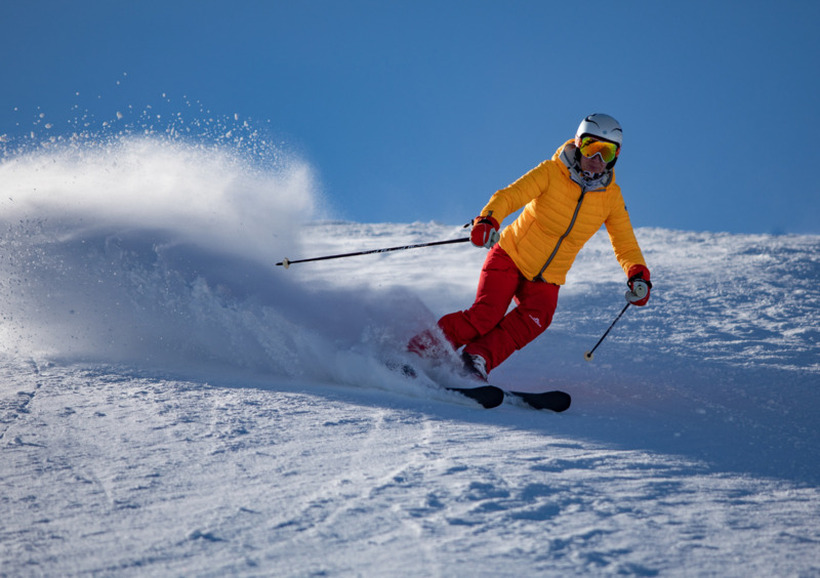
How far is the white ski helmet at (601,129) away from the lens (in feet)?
13.2

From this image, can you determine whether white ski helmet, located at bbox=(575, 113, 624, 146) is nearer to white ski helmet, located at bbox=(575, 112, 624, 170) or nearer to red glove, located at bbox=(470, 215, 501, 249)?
white ski helmet, located at bbox=(575, 112, 624, 170)

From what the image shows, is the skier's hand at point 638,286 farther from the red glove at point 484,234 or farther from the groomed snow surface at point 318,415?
the red glove at point 484,234

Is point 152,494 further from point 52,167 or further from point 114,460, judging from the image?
point 52,167

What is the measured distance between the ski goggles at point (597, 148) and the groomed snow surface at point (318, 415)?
1355 millimetres

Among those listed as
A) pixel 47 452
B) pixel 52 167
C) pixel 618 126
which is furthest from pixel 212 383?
pixel 52 167

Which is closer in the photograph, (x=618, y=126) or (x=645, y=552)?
(x=645, y=552)

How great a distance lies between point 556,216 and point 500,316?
2.31ft

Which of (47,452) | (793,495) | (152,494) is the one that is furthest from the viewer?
(47,452)

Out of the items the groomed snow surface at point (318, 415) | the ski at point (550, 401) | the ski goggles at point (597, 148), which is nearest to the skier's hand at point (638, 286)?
the groomed snow surface at point (318, 415)

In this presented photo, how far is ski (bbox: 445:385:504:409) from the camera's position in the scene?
3.62m

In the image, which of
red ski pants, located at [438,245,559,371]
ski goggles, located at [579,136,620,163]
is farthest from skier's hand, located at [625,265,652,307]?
ski goggles, located at [579,136,620,163]

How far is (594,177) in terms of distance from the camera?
13.5ft

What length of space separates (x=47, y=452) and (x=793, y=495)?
2657mm

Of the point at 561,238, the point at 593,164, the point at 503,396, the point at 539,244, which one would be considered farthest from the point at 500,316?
the point at 593,164
